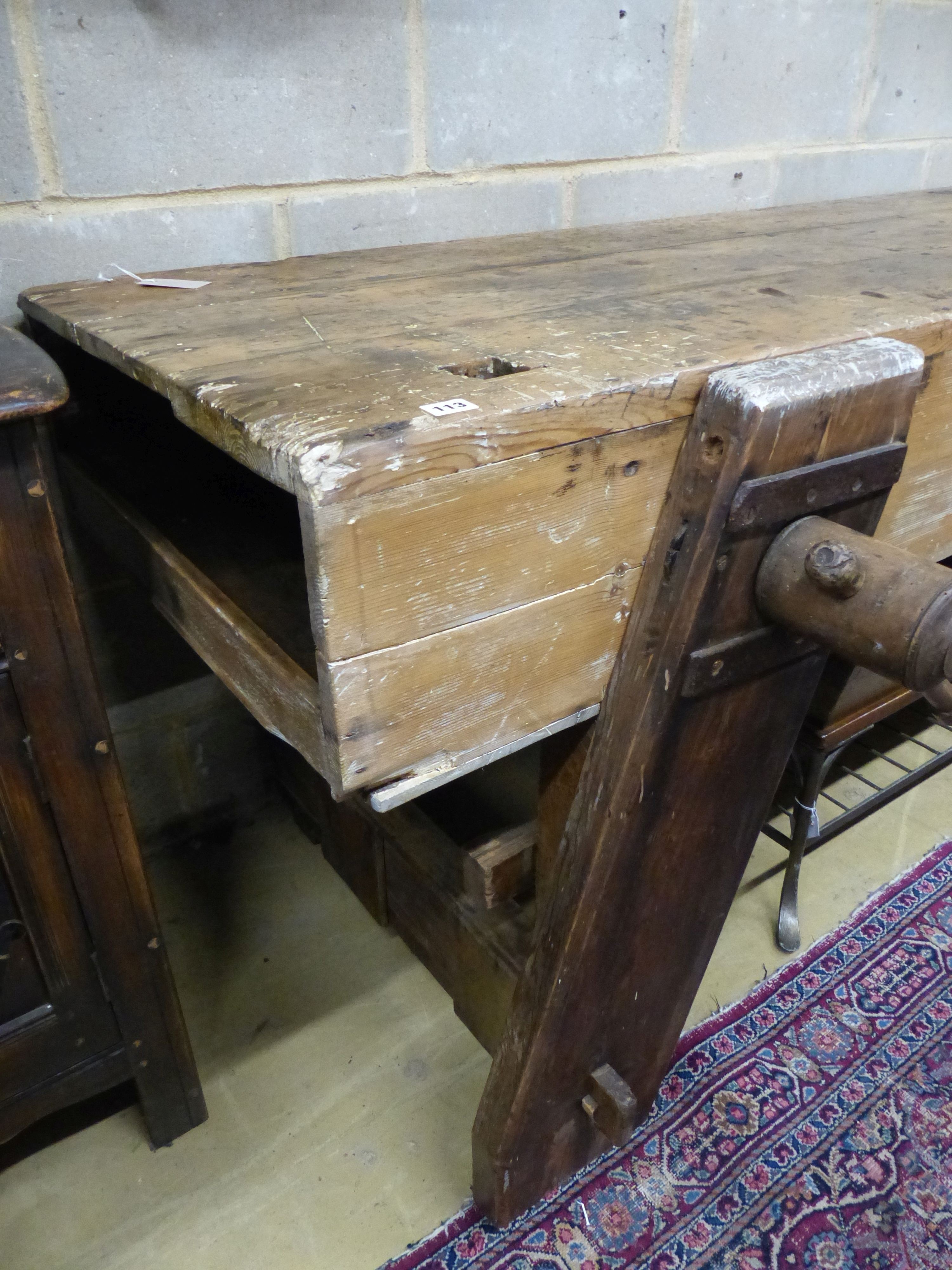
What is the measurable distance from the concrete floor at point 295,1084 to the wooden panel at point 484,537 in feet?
2.48

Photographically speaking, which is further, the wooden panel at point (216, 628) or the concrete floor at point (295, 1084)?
the concrete floor at point (295, 1084)

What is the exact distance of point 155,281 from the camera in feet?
3.28

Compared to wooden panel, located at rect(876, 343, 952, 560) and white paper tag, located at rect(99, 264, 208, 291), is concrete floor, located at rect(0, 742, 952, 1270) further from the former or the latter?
white paper tag, located at rect(99, 264, 208, 291)

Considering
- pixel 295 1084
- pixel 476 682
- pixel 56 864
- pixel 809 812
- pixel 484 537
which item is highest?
pixel 484 537

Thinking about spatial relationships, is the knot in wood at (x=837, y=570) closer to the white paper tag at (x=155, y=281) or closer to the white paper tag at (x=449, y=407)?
the white paper tag at (x=449, y=407)

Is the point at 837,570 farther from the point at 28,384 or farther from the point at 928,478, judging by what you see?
the point at 28,384

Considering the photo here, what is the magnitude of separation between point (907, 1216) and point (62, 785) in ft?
3.18

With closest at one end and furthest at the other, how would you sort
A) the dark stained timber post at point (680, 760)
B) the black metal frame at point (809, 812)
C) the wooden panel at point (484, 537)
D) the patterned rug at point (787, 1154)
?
the wooden panel at point (484, 537) → the dark stained timber post at point (680, 760) → the patterned rug at point (787, 1154) → the black metal frame at point (809, 812)

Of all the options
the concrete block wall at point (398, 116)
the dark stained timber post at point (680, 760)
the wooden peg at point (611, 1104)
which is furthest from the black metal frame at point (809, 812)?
the concrete block wall at point (398, 116)

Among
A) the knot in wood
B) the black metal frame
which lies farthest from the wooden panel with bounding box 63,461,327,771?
the black metal frame

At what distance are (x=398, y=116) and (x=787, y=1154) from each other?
1355 mm

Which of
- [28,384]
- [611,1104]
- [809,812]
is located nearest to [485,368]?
[28,384]

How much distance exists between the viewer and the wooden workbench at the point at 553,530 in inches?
20.7

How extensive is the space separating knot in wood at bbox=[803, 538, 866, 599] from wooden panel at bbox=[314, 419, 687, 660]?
113 millimetres
